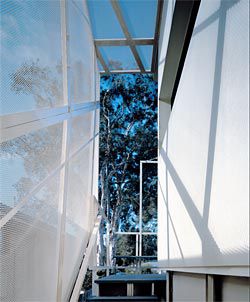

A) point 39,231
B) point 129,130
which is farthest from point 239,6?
point 129,130

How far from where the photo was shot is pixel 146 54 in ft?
25.2

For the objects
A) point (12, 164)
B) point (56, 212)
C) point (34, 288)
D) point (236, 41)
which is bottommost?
point (34, 288)

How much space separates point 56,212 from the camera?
9.98 ft

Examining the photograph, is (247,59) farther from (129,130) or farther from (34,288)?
(129,130)

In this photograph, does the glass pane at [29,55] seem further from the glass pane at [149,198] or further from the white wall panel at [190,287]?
the glass pane at [149,198]

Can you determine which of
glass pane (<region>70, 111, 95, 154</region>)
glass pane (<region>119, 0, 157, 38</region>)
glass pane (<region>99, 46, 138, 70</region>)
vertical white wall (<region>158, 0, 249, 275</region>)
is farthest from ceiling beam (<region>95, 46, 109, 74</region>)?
vertical white wall (<region>158, 0, 249, 275</region>)

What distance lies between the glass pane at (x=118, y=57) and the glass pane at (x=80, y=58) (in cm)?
203

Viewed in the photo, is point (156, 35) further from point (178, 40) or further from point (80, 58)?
point (80, 58)

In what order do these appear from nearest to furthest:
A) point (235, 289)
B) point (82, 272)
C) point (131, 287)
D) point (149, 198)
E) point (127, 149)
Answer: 1. point (235, 289)
2. point (82, 272)
3. point (131, 287)
4. point (149, 198)
5. point (127, 149)

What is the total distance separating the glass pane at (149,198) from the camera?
14.7 metres

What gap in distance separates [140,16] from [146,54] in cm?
124

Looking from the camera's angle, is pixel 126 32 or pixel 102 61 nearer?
pixel 126 32

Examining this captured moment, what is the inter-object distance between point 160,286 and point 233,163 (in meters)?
4.82

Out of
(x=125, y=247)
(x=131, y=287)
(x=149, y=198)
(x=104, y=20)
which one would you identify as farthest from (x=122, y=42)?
(x=149, y=198)
